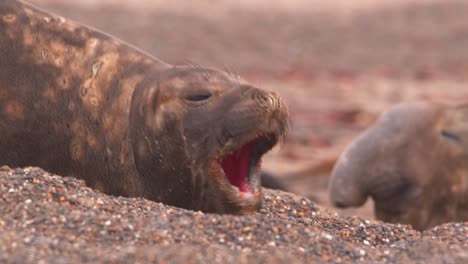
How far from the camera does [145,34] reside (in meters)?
17.6

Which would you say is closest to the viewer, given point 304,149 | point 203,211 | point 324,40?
point 203,211

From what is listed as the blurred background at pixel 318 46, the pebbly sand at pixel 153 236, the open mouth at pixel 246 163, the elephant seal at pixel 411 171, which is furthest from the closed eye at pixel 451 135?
the blurred background at pixel 318 46

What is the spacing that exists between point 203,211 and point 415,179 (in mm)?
2903

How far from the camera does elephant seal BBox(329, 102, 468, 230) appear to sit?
6.59m

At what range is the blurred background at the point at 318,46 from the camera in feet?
43.3

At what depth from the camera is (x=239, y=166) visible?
404cm

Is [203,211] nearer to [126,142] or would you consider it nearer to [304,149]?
[126,142]

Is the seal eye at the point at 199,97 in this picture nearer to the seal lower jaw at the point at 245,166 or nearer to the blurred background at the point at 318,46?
the seal lower jaw at the point at 245,166

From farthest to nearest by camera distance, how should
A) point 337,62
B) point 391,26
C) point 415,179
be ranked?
1. point 391,26
2. point 337,62
3. point 415,179

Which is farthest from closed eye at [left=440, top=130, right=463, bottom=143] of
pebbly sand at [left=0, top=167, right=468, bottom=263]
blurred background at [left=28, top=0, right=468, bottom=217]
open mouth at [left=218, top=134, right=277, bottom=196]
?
blurred background at [left=28, top=0, right=468, bottom=217]

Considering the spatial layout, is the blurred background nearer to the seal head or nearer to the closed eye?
the closed eye

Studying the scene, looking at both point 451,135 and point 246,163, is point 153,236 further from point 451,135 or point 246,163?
point 451,135

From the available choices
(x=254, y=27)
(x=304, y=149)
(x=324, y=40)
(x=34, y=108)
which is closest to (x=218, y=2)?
(x=254, y=27)

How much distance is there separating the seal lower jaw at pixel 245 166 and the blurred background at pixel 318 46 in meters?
6.25
